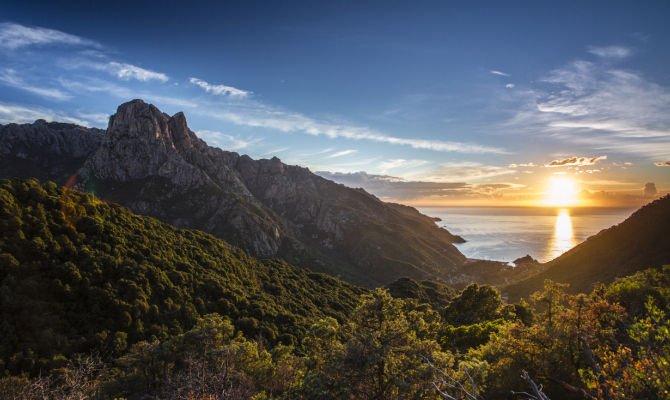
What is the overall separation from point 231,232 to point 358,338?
144576 mm

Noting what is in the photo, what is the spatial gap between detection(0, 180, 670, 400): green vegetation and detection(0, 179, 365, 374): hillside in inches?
7.5

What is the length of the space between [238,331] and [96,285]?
880 inches

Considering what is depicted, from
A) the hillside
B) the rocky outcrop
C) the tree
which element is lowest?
the hillside

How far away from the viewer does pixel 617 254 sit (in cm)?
8581

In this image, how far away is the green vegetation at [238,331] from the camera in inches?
467

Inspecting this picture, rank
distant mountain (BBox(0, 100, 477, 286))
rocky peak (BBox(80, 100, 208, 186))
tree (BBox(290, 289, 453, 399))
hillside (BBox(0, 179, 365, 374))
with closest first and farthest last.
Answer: tree (BBox(290, 289, 453, 399)) → hillside (BBox(0, 179, 365, 374)) → distant mountain (BBox(0, 100, 477, 286)) → rocky peak (BBox(80, 100, 208, 186))

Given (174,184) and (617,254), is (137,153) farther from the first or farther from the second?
(617,254)

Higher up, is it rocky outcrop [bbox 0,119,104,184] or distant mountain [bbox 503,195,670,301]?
rocky outcrop [bbox 0,119,104,184]

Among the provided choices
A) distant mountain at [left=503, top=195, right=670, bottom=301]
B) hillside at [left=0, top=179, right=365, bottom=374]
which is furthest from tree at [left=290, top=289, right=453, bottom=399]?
distant mountain at [left=503, top=195, right=670, bottom=301]

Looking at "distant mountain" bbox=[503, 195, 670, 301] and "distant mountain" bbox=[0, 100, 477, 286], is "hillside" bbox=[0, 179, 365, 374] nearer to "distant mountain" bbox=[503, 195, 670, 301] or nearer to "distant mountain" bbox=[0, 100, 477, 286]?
"distant mountain" bbox=[0, 100, 477, 286]

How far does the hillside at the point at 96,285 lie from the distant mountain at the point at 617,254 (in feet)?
295

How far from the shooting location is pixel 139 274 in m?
45.2

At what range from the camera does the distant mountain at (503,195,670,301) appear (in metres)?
73.9

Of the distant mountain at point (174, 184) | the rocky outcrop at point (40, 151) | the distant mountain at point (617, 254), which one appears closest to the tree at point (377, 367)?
the distant mountain at point (617, 254)
